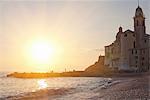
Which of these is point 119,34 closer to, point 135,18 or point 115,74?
point 135,18

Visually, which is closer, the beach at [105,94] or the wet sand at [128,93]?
the wet sand at [128,93]

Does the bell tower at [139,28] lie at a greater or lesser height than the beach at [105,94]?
greater

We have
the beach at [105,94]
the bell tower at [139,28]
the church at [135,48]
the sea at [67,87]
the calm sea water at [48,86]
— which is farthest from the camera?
the bell tower at [139,28]

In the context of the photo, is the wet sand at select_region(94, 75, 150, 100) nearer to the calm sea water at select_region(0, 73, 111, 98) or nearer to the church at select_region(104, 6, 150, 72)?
the calm sea water at select_region(0, 73, 111, 98)

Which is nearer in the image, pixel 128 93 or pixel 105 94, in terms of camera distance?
pixel 128 93

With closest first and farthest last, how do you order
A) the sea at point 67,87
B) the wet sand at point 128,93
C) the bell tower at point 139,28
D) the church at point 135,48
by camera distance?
the wet sand at point 128,93
the sea at point 67,87
the church at point 135,48
the bell tower at point 139,28

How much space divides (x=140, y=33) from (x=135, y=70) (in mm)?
6322

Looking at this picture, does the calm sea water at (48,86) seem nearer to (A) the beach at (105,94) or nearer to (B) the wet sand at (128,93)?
(A) the beach at (105,94)

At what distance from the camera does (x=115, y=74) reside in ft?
164

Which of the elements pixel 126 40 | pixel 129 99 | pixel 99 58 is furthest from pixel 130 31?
pixel 129 99

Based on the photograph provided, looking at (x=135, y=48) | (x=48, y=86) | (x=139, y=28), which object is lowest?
(x=48, y=86)

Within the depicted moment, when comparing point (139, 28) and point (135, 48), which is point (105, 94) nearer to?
point (135, 48)

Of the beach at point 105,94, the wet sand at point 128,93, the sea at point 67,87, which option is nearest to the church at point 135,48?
the sea at point 67,87

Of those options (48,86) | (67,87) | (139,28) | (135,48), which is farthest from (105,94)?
(139,28)
